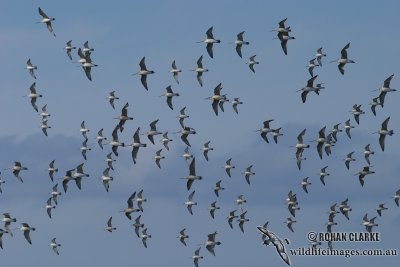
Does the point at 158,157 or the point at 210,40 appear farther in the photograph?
the point at 158,157

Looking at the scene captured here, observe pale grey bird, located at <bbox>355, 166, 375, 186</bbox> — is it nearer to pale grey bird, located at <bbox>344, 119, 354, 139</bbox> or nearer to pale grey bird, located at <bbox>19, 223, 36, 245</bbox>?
pale grey bird, located at <bbox>344, 119, 354, 139</bbox>

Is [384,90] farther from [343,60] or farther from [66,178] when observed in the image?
[66,178]

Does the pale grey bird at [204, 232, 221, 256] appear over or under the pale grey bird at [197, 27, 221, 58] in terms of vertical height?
under

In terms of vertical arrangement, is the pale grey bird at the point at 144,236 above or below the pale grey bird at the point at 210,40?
below

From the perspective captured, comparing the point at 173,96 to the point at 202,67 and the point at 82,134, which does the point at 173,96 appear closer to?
the point at 202,67

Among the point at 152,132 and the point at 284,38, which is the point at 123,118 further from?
the point at 284,38

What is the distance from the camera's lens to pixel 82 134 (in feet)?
552

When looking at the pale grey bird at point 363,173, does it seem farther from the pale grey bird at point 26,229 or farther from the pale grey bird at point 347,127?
the pale grey bird at point 26,229

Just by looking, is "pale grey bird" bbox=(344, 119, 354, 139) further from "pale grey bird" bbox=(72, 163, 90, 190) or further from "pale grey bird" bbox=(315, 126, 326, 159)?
"pale grey bird" bbox=(72, 163, 90, 190)

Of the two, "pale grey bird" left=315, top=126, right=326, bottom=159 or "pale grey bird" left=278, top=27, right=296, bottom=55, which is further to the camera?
"pale grey bird" left=315, top=126, right=326, bottom=159

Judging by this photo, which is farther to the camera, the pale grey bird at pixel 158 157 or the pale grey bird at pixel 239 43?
the pale grey bird at pixel 158 157

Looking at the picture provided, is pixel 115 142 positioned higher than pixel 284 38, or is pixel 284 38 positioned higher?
pixel 284 38

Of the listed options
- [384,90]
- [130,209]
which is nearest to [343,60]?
[384,90]

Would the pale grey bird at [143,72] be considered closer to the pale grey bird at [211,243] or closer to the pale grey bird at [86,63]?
the pale grey bird at [86,63]
